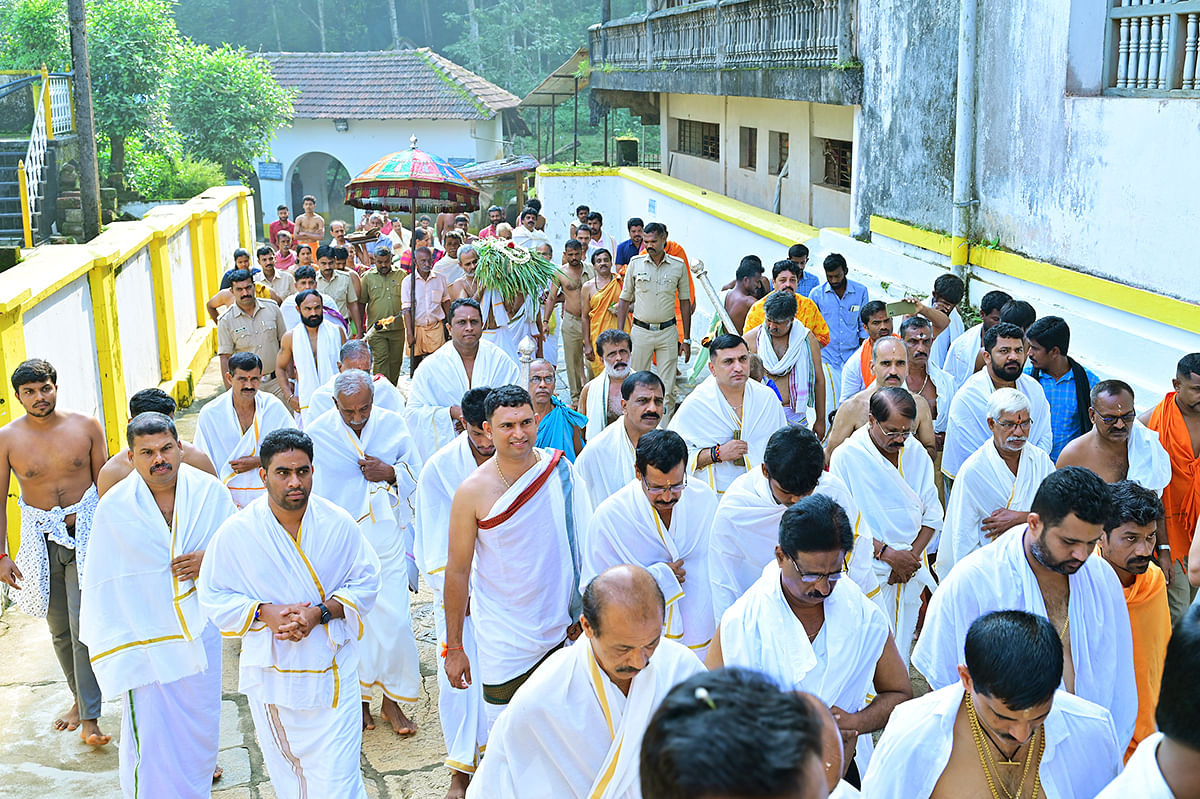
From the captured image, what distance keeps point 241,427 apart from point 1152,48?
20.7 feet

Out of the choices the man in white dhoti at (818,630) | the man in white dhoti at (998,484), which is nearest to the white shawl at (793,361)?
the man in white dhoti at (998,484)

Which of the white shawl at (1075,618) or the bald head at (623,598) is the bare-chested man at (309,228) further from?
the bald head at (623,598)

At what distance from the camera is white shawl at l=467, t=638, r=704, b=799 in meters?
3.57

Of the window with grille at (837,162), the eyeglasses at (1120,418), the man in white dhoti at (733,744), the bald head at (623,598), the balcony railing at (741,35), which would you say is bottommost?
the eyeglasses at (1120,418)

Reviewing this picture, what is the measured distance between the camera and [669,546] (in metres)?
5.49

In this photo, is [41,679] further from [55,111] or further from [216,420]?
[55,111]

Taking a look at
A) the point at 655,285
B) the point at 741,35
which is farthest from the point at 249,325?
the point at 741,35

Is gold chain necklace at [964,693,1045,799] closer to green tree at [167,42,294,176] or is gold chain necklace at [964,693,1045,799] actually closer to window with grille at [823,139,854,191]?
window with grille at [823,139,854,191]

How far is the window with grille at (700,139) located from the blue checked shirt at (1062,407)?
14704 mm

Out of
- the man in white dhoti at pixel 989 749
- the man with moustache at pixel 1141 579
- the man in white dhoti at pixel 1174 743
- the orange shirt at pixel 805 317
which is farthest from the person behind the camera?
the orange shirt at pixel 805 317

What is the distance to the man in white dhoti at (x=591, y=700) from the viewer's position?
11.6 ft

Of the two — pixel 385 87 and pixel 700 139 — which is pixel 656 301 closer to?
pixel 700 139

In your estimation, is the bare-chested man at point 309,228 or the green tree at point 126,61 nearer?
the bare-chested man at point 309,228

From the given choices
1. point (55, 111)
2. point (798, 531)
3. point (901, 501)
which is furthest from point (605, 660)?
point (55, 111)
